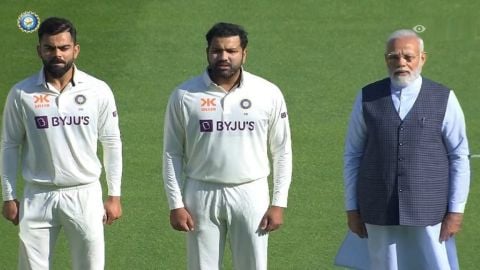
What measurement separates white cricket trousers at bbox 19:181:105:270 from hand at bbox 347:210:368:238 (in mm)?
1364

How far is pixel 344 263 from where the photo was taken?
6.57 meters

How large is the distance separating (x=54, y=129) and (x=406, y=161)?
1.84 meters

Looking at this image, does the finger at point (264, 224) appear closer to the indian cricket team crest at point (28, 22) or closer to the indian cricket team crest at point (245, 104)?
the indian cricket team crest at point (245, 104)

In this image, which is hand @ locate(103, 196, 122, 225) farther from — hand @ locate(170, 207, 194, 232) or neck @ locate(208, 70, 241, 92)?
neck @ locate(208, 70, 241, 92)

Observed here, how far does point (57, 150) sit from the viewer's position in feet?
21.5

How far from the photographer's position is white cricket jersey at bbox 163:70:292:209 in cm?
640

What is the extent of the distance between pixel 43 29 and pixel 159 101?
11.5ft

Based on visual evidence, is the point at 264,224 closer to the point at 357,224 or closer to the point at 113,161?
the point at 357,224

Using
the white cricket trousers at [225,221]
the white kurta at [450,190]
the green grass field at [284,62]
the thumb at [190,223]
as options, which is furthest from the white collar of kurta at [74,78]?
the green grass field at [284,62]

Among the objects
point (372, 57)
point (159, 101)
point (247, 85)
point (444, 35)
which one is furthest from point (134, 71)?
point (247, 85)

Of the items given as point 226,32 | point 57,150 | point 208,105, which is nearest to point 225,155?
point 208,105

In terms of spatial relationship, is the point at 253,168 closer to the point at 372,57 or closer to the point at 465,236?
the point at 465,236

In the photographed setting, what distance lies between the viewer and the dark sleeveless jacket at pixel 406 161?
6.15 metres

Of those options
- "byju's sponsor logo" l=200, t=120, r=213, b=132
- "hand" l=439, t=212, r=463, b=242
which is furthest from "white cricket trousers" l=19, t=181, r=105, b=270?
"hand" l=439, t=212, r=463, b=242
